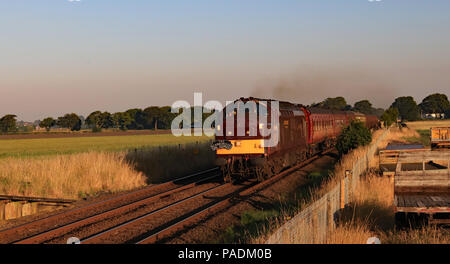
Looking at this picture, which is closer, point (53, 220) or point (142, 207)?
point (53, 220)

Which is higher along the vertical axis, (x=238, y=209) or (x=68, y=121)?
(x=68, y=121)

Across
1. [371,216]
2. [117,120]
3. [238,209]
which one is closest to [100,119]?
[117,120]

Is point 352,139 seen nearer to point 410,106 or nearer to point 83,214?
point 83,214

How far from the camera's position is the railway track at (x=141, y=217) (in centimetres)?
1053

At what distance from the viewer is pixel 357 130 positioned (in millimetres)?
28328

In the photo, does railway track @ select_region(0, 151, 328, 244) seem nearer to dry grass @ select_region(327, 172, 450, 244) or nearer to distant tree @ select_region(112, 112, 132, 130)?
A: dry grass @ select_region(327, 172, 450, 244)

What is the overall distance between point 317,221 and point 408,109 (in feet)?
535

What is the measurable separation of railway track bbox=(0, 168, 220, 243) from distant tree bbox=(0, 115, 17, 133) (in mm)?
108054

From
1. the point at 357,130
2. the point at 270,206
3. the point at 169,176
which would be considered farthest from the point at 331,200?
the point at 357,130

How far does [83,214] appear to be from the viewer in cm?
1333

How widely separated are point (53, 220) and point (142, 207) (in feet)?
8.89
